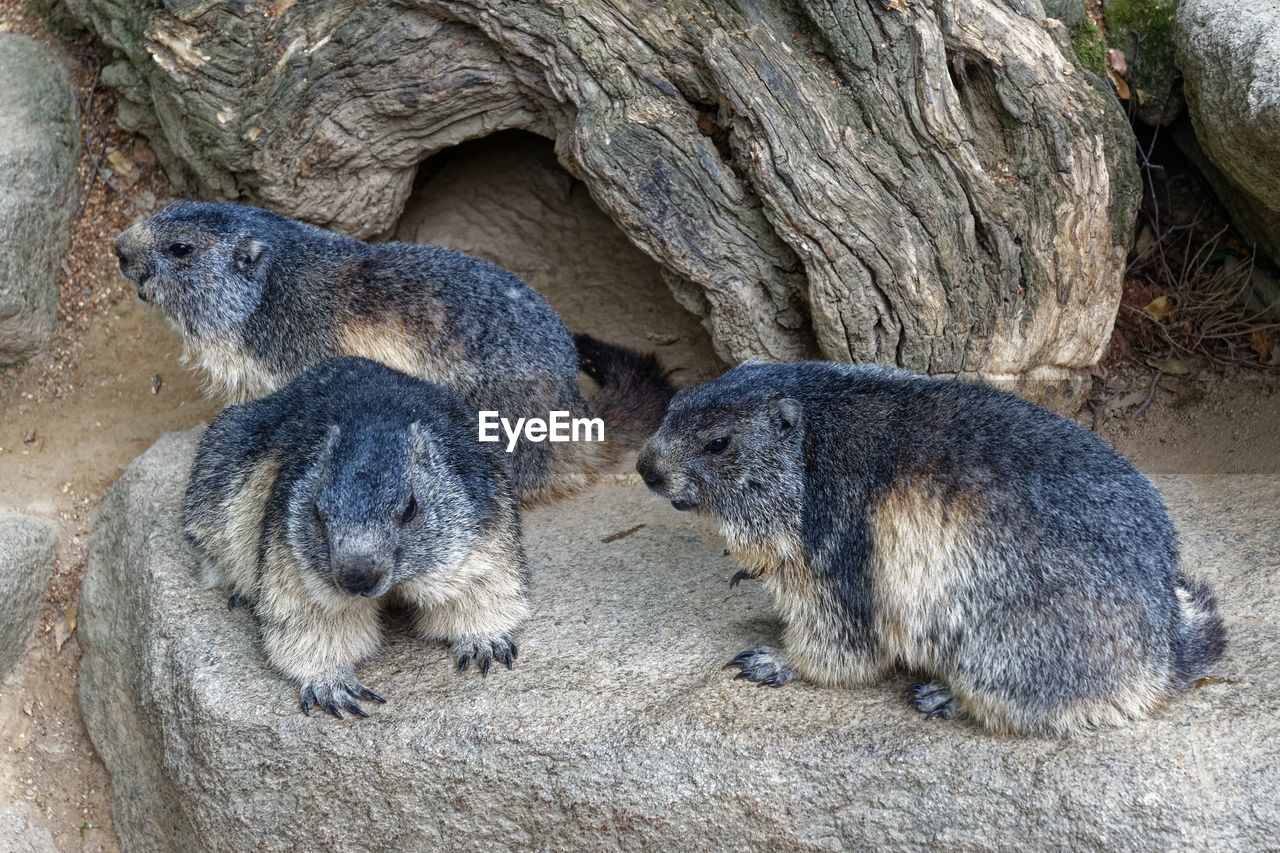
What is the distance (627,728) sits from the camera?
18.9ft

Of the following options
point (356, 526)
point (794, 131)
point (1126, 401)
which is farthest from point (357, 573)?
point (1126, 401)

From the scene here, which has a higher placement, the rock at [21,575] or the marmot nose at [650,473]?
the marmot nose at [650,473]

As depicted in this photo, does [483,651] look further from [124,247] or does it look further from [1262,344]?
[1262,344]

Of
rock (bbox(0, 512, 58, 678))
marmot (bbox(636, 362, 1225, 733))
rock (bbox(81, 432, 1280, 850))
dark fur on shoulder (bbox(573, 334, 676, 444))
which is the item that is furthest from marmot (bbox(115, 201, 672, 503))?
marmot (bbox(636, 362, 1225, 733))

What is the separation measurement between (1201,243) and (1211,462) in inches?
78.0

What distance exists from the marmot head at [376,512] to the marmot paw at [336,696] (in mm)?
631

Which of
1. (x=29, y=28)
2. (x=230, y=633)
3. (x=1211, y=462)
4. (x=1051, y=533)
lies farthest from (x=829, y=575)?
(x=29, y=28)

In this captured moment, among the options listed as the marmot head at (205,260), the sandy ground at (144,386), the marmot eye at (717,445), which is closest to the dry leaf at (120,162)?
the sandy ground at (144,386)

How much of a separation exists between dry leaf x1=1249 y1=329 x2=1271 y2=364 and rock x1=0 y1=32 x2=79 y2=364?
1013 cm

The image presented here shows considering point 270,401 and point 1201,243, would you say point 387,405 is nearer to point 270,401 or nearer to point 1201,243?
point 270,401

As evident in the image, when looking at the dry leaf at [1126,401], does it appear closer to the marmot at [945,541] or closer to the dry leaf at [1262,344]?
the dry leaf at [1262,344]

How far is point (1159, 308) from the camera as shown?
9.36 m

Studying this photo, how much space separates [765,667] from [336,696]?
2322mm

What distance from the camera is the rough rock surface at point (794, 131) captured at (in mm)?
7961
